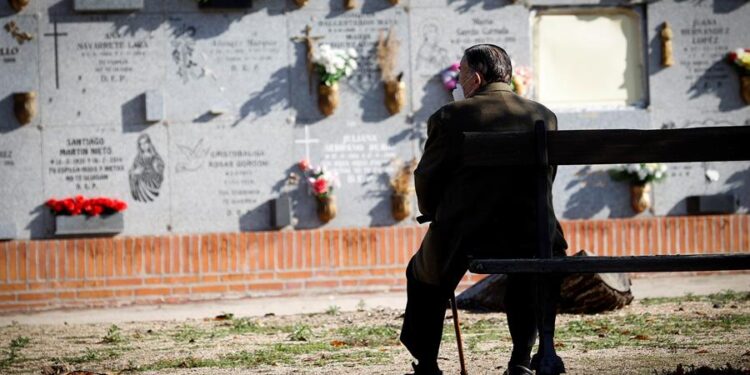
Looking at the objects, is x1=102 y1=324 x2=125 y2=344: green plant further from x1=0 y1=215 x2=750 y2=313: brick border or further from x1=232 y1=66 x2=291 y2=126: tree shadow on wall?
x1=232 y1=66 x2=291 y2=126: tree shadow on wall

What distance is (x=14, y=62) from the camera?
10695 millimetres

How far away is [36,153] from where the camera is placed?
10.7 m

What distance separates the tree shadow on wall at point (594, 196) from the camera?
11469 millimetres

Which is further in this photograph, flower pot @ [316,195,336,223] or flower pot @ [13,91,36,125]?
flower pot @ [316,195,336,223]

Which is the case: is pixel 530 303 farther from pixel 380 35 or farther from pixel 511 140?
pixel 380 35

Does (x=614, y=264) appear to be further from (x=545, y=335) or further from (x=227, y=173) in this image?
(x=227, y=173)

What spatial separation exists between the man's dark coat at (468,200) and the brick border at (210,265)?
18.7ft

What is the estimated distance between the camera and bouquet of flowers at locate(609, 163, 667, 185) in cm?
1134

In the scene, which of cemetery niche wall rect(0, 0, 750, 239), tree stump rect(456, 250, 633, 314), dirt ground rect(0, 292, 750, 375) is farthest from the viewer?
cemetery niche wall rect(0, 0, 750, 239)

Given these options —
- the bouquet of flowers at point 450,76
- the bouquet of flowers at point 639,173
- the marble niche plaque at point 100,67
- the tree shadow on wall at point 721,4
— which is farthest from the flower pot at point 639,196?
the marble niche plaque at point 100,67

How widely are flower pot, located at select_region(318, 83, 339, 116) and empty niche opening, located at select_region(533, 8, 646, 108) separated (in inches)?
77.5

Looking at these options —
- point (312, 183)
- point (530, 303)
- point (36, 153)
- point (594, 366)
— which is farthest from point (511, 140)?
point (36, 153)

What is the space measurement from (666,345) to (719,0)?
6035 mm

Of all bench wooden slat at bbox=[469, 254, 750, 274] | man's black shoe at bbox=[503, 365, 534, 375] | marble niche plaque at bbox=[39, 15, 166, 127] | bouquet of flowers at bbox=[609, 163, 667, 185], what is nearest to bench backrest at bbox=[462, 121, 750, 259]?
bench wooden slat at bbox=[469, 254, 750, 274]
